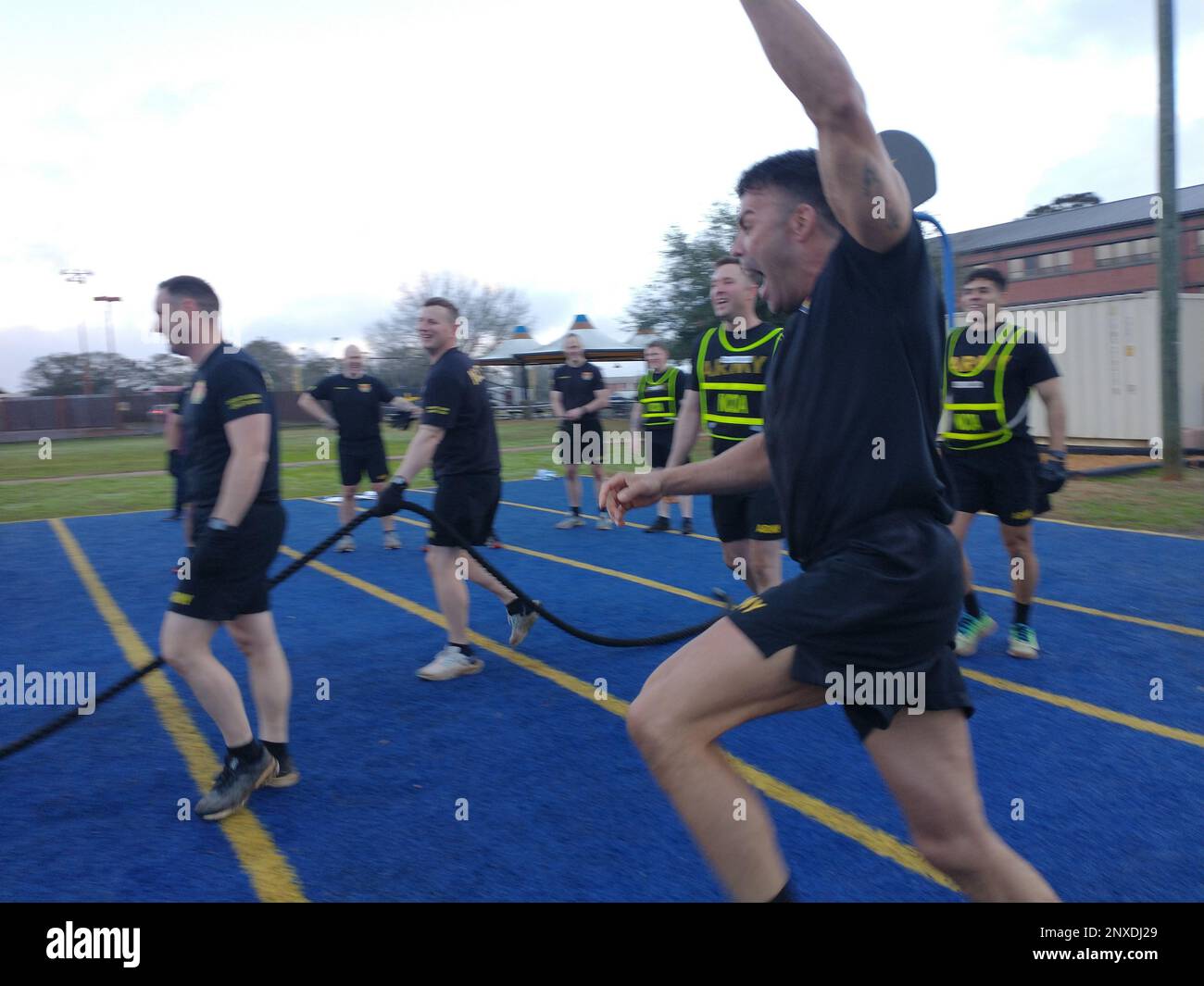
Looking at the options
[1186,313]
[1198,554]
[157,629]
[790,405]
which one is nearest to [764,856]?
[790,405]

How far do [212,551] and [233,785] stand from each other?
0.95 m

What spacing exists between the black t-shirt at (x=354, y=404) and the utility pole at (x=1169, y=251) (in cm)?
1059

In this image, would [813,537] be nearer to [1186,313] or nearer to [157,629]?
[157,629]

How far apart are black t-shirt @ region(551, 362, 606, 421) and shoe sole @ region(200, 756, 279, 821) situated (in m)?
7.64

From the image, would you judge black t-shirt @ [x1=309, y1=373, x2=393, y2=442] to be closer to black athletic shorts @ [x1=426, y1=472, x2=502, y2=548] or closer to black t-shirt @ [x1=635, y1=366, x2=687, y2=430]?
black t-shirt @ [x1=635, y1=366, x2=687, y2=430]

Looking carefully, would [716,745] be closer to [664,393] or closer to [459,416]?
[459,416]

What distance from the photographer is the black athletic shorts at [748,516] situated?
5262 millimetres

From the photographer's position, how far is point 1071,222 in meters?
53.4

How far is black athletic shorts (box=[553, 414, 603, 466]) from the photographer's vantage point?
436 inches

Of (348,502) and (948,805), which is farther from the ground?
(348,502)

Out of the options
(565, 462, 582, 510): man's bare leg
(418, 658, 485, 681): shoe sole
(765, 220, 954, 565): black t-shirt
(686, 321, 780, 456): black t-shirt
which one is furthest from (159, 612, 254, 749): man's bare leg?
(565, 462, 582, 510): man's bare leg

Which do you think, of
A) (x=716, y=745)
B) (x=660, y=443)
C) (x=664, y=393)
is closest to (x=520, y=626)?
(x=716, y=745)
